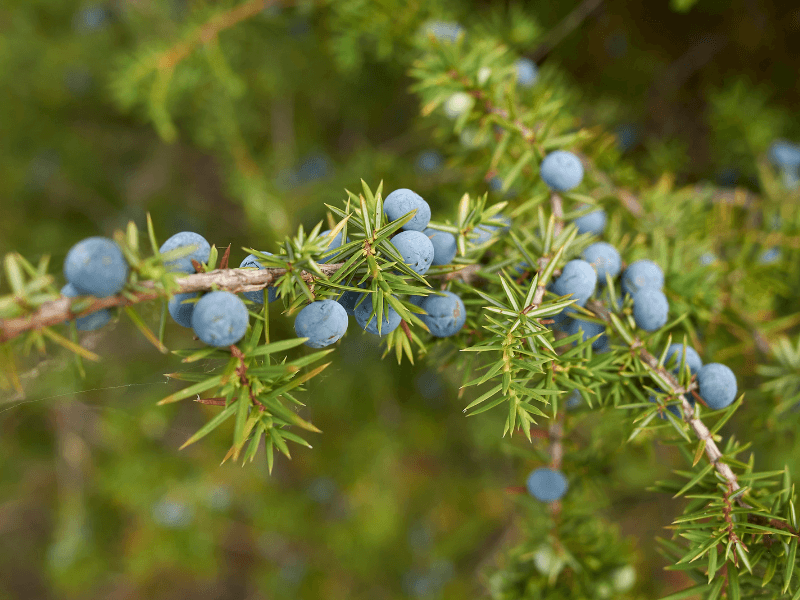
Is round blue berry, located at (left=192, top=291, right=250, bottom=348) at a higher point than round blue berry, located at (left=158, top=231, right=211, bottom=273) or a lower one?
lower

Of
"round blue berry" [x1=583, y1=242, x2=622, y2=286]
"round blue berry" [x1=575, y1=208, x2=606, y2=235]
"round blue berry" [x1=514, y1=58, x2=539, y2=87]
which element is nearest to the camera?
"round blue berry" [x1=583, y1=242, x2=622, y2=286]

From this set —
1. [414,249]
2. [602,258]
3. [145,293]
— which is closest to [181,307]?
[145,293]

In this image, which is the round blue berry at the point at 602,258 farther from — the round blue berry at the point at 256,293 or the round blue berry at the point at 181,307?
the round blue berry at the point at 181,307

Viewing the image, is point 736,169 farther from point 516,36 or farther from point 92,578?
point 92,578

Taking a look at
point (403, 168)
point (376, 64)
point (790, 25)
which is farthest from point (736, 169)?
point (376, 64)

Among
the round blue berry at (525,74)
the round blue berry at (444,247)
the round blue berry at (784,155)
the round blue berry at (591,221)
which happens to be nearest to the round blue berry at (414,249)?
the round blue berry at (444,247)

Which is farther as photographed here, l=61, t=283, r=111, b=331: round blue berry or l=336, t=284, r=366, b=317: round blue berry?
l=336, t=284, r=366, b=317: round blue berry

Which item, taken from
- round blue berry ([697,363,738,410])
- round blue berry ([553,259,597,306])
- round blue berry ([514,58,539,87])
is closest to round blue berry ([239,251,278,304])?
round blue berry ([553,259,597,306])

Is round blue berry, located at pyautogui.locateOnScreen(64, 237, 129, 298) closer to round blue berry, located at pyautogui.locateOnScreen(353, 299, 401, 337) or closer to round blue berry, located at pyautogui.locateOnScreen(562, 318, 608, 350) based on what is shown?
round blue berry, located at pyautogui.locateOnScreen(353, 299, 401, 337)
